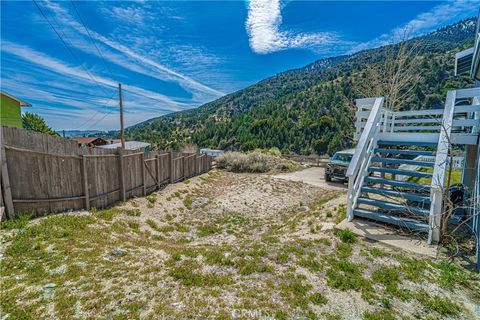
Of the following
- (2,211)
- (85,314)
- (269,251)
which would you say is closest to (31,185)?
(2,211)

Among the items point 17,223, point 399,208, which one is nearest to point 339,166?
point 399,208

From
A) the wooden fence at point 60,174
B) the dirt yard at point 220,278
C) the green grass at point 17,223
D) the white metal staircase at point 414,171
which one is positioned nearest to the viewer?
the dirt yard at point 220,278

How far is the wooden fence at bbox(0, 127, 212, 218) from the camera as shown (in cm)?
406

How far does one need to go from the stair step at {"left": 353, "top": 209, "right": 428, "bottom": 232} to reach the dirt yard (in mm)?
627

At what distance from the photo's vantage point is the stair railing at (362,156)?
4.34 meters

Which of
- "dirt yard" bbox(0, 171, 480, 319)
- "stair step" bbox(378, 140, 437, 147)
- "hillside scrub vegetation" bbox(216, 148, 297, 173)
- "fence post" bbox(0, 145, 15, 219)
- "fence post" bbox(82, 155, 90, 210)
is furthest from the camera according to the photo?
"hillside scrub vegetation" bbox(216, 148, 297, 173)

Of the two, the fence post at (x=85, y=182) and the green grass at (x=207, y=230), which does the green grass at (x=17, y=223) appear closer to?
the fence post at (x=85, y=182)

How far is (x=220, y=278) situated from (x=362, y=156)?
12.6 ft

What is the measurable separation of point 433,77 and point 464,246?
41904 millimetres

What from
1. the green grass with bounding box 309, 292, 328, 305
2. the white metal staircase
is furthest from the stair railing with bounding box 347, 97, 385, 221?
the green grass with bounding box 309, 292, 328, 305

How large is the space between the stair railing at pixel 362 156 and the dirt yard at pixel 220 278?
2.49ft

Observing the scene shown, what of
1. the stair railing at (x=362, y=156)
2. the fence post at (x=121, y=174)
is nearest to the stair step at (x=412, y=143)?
the stair railing at (x=362, y=156)

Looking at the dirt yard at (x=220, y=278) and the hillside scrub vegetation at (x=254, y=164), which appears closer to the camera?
the dirt yard at (x=220, y=278)

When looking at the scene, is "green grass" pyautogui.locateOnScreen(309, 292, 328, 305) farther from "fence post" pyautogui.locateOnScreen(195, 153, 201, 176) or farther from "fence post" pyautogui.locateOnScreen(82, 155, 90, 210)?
"fence post" pyautogui.locateOnScreen(195, 153, 201, 176)
